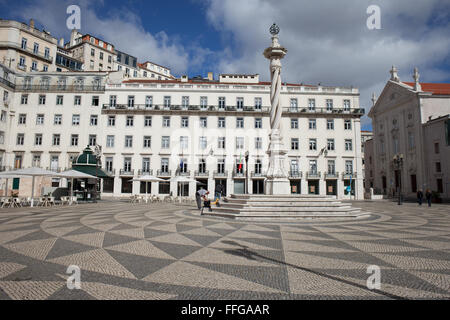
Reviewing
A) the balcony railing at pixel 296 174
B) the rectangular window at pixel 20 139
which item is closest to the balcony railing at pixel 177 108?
the balcony railing at pixel 296 174

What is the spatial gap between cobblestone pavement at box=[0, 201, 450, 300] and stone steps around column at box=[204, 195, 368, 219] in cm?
350

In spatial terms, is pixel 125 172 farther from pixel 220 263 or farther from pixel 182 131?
pixel 220 263

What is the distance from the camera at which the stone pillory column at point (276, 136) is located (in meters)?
15.4

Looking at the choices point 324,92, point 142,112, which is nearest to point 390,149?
point 324,92

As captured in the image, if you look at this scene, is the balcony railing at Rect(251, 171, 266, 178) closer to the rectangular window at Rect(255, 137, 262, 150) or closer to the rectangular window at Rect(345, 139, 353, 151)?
the rectangular window at Rect(255, 137, 262, 150)

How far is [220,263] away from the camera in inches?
205

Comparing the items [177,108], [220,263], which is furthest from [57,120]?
[220,263]

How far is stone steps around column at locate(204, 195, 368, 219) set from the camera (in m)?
12.2

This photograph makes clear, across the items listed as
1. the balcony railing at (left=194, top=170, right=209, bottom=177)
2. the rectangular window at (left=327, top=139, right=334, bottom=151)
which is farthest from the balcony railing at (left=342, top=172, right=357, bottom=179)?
the balcony railing at (left=194, top=170, right=209, bottom=177)

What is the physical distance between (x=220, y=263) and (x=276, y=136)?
38.1 ft

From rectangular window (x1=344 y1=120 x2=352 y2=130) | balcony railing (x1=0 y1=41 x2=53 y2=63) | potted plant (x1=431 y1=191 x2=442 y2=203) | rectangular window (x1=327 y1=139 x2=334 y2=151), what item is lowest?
potted plant (x1=431 y1=191 x2=442 y2=203)

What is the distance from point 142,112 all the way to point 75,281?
3542 centimetres

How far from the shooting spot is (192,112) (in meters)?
37.1
